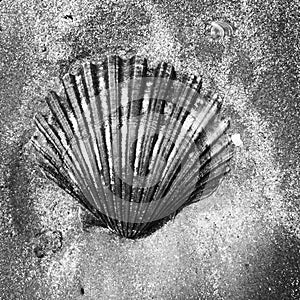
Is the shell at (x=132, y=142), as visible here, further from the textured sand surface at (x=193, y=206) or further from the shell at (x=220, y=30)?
the shell at (x=220, y=30)

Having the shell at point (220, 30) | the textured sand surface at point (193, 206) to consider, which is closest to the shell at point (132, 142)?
the textured sand surface at point (193, 206)

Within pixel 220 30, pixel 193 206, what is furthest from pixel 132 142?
pixel 220 30

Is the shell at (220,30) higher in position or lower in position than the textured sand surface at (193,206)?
higher

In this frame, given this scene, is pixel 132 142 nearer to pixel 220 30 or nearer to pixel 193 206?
pixel 193 206

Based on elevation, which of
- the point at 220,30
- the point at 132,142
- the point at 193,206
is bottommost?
the point at 193,206

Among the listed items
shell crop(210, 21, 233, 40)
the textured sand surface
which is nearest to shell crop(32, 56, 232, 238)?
the textured sand surface

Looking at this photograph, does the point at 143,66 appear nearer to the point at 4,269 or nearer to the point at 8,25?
the point at 8,25
